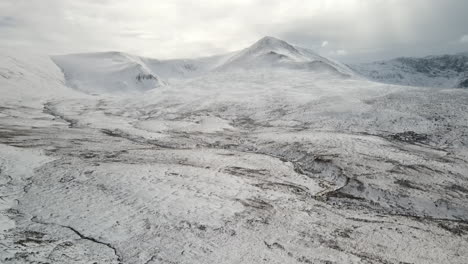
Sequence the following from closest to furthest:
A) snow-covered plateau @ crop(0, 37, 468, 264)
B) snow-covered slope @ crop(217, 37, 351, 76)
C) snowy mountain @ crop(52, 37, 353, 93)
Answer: snow-covered plateau @ crop(0, 37, 468, 264), snow-covered slope @ crop(217, 37, 351, 76), snowy mountain @ crop(52, 37, 353, 93)

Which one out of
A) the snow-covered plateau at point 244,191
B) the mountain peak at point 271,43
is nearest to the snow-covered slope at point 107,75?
the mountain peak at point 271,43

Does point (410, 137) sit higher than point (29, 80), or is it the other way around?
point (29, 80)

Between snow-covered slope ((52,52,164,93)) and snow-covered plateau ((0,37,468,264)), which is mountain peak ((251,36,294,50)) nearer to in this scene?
snow-covered slope ((52,52,164,93))

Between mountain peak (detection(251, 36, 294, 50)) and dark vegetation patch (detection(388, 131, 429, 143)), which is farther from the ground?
mountain peak (detection(251, 36, 294, 50))

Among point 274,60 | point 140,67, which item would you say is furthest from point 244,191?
point 140,67

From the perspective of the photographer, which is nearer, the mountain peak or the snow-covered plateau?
the snow-covered plateau

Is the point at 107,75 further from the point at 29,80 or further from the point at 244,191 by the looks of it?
the point at 244,191

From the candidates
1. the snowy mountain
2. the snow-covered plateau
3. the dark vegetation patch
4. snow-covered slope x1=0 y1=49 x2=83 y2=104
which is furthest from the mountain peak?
the dark vegetation patch

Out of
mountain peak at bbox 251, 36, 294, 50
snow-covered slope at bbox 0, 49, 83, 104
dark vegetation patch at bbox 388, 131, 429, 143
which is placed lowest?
dark vegetation patch at bbox 388, 131, 429, 143
